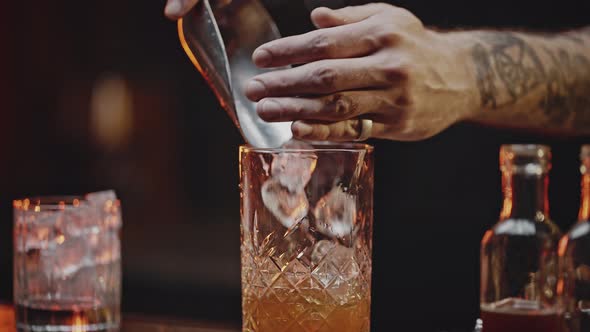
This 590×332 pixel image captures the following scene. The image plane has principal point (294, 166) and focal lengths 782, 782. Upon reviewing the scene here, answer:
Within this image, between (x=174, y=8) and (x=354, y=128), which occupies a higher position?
(x=174, y=8)

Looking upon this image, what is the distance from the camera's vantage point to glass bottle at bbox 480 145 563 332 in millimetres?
884

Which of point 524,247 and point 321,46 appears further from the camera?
point 321,46

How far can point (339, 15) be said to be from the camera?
1.10 meters

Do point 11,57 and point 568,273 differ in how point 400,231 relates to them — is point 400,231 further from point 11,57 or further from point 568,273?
point 11,57

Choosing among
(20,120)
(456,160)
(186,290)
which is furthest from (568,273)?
(20,120)

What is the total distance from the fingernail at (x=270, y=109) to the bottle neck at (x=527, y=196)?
0.28 m

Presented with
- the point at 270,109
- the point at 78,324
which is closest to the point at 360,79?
the point at 270,109

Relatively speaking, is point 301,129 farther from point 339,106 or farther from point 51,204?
point 51,204

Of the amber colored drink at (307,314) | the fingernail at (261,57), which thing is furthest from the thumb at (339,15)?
the amber colored drink at (307,314)

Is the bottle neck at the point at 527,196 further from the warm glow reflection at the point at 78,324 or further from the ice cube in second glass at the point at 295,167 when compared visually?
the warm glow reflection at the point at 78,324

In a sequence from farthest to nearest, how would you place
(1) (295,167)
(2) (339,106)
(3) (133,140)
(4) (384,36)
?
1. (3) (133,140)
2. (4) (384,36)
3. (2) (339,106)
4. (1) (295,167)

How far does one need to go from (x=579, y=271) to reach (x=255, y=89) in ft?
1.43

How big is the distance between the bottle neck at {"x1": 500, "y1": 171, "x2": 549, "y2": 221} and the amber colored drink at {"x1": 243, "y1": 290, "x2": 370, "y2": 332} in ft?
0.79

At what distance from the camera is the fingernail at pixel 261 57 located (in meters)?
0.98
